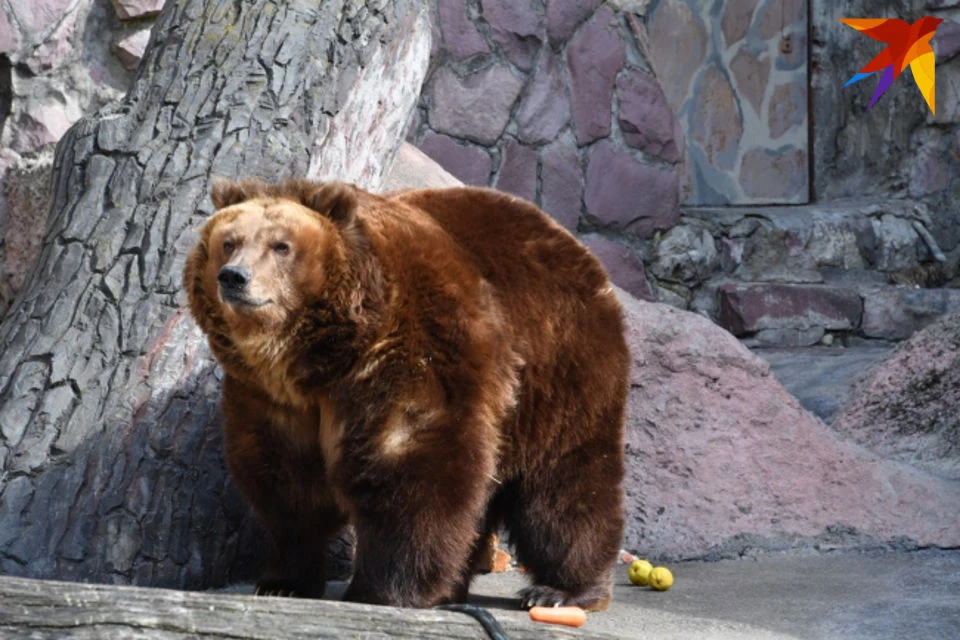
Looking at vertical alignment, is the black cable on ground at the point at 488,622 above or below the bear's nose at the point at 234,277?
below

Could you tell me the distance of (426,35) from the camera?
4676 mm

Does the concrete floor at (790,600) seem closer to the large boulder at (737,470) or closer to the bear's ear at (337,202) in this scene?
the large boulder at (737,470)

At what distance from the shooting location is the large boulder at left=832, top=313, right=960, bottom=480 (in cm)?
536

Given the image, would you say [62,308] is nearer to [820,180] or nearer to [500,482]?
[500,482]

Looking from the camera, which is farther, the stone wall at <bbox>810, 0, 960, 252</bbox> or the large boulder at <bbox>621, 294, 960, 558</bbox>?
the stone wall at <bbox>810, 0, 960, 252</bbox>

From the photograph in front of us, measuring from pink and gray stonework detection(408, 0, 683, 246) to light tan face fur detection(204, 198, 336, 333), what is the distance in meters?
4.35

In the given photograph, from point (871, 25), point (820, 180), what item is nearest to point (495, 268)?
point (871, 25)

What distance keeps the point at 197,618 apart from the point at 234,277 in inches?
32.3

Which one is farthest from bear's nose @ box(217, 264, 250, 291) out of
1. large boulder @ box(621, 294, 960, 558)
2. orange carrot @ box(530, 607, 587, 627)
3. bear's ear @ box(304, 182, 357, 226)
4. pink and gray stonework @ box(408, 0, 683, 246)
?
pink and gray stonework @ box(408, 0, 683, 246)

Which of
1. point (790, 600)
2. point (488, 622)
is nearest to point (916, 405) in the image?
point (790, 600)

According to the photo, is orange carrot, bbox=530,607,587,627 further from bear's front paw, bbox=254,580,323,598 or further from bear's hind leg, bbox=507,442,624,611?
bear's front paw, bbox=254,580,323,598

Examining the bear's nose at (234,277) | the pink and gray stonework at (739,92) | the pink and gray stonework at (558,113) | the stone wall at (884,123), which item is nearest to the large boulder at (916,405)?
the pink and gray stonework at (558,113)

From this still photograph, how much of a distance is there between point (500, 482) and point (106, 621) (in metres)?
1.26

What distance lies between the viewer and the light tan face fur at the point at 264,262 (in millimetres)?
2898
